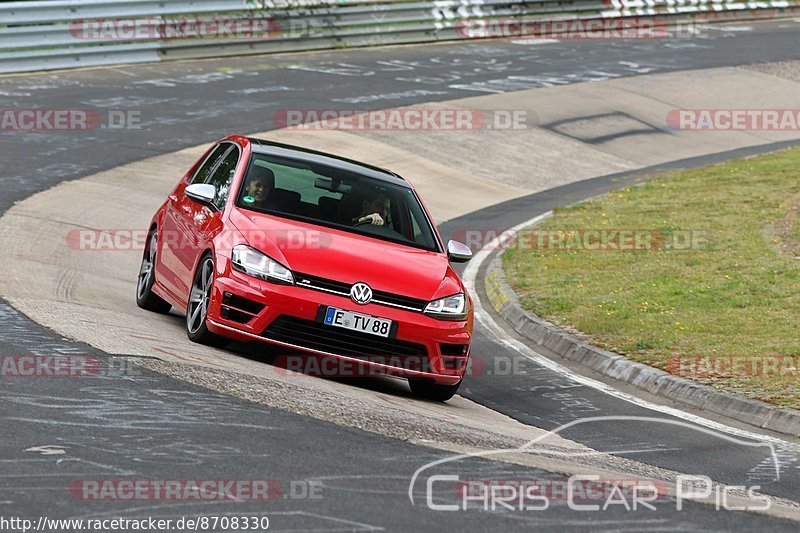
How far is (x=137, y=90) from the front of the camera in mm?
24234

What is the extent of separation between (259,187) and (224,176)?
52 centimetres

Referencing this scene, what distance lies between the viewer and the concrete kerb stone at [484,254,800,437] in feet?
31.7

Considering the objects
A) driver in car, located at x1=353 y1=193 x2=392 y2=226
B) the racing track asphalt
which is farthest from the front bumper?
driver in car, located at x1=353 y1=193 x2=392 y2=226

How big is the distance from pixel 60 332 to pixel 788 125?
72.6 feet

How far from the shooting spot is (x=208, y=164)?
38.1ft

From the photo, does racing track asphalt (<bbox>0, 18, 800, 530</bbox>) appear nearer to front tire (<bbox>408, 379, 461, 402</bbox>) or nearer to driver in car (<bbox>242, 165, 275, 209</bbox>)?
front tire (<bbox>408, 379, 461, 402</bbox>)

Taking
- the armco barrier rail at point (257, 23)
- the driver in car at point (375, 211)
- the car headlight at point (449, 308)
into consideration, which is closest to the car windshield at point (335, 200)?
the driver in car at point (375, 211)

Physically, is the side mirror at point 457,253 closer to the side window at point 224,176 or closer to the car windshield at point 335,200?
the car windshield at point 335,200

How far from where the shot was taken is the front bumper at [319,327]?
9109 millimetres

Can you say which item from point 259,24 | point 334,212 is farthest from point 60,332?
point 259,24

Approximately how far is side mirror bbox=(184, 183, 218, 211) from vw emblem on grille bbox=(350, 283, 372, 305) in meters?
1.66

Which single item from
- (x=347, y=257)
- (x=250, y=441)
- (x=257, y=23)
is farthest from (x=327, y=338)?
(x=257, y=23)

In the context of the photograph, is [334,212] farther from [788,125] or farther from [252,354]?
[788,125]

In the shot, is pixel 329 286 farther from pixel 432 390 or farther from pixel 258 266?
pixel 432 390
